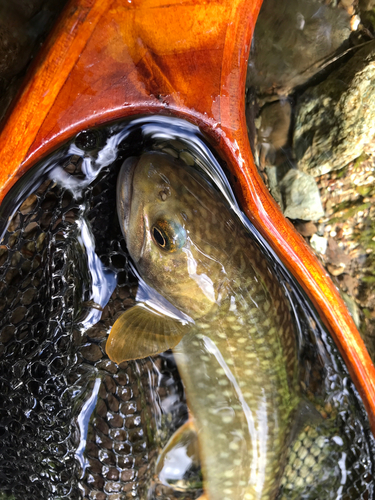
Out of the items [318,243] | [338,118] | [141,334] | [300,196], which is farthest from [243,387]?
[338,118]

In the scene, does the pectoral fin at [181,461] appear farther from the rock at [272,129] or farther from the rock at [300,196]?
the rock at [272,129]

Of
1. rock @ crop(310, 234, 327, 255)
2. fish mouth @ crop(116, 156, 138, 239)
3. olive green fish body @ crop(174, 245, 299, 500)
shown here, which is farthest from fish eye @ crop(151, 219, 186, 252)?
rock @ crop(310, 234, 327, 255)

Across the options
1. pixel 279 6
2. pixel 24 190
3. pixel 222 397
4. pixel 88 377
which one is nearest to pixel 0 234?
pixel 24 190

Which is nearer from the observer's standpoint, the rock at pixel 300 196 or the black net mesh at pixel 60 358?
the black net mesh at pixel 60 358

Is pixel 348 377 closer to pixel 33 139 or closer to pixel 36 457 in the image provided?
pixel 36 457

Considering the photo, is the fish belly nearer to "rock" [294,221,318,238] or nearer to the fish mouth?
the fish mouth

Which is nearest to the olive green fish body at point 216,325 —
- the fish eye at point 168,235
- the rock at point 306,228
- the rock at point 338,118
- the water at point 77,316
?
the fish eye at point 168,235
